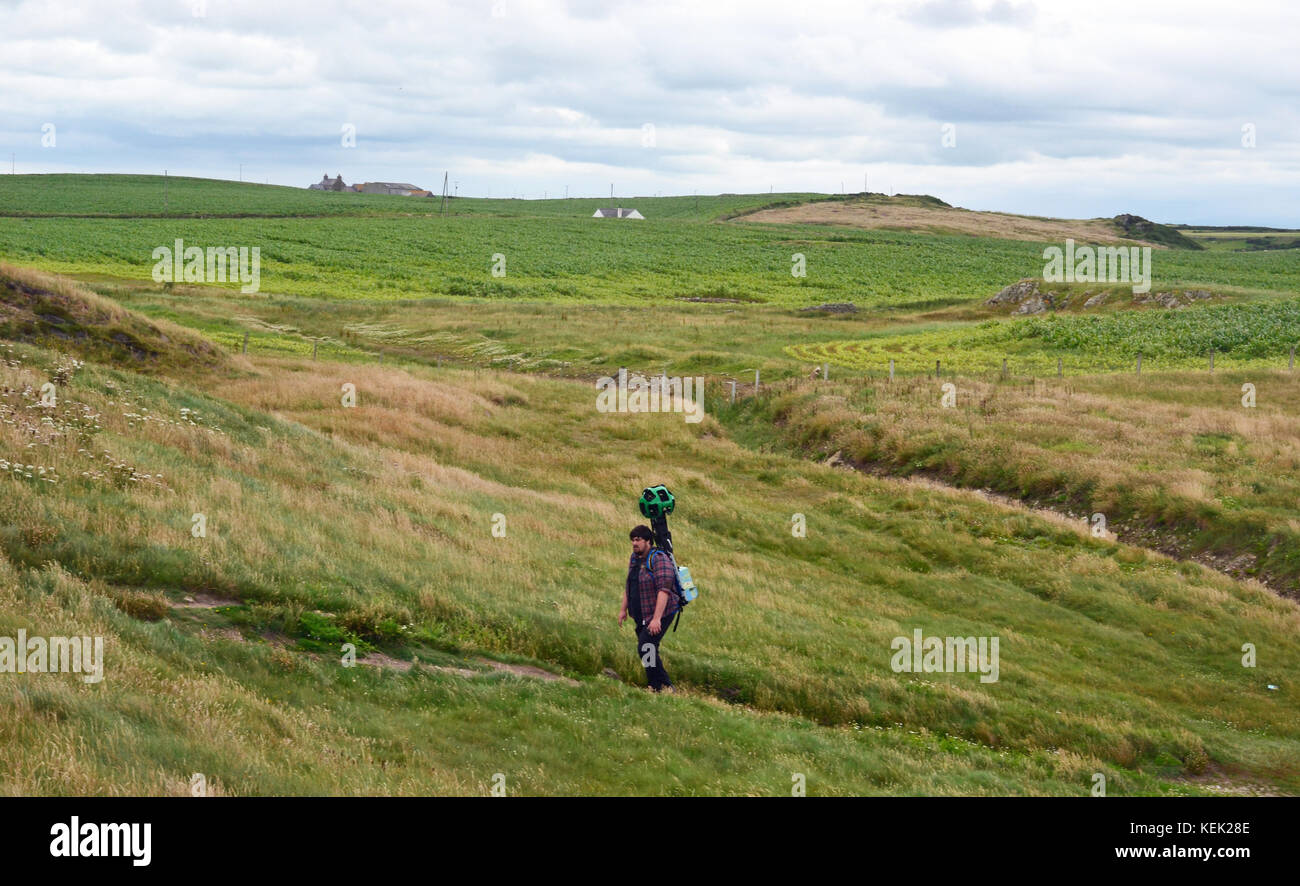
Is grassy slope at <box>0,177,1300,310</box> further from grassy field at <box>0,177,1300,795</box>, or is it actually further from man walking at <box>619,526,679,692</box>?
man walking at <box>619,526,679,692</box>

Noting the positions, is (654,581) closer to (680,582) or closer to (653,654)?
(680,582)

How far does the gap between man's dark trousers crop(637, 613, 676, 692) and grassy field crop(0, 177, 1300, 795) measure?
0.48m

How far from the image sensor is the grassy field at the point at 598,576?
10.9 metres

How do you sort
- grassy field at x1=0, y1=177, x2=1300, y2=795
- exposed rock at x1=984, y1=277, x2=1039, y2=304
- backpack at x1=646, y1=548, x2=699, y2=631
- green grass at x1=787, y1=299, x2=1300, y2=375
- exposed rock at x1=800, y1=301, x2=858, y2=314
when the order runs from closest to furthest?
1. grassy field at x1=0, y1=177, x2=1300, y2=795
2. backpack at x1=646, y1=548, x2=699, y2=631
3. green grass at x1=787, y1=299, x2=1300, y2=375
4. exposed rock at x1=984, y1=277, x2=1039, y2=304
5. exposed rock at x1=800, y1=301, x2=858, y2=314

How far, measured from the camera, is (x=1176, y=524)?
27.8m

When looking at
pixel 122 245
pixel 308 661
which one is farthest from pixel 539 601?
pixel 122 245

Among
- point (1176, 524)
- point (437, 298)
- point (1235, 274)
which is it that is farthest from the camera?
point (1235, 274)

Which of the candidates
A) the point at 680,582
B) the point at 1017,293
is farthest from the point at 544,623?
the point at 1017,293

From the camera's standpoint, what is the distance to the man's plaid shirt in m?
12.0

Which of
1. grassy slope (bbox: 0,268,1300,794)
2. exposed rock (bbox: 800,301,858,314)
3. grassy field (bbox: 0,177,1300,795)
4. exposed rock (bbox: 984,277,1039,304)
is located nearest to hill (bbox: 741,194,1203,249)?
exposed rock (bbox: 984,277,1039,304)

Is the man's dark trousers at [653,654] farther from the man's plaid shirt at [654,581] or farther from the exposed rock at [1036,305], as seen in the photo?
the exposed rock at [1036,305]
